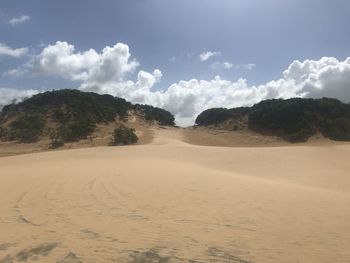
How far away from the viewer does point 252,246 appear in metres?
6.57

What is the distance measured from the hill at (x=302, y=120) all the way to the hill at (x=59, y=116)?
20.3 metres

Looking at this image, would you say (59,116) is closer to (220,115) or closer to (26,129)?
(26,129)

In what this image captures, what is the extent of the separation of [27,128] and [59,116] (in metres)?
6.77

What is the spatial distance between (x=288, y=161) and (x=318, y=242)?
19.3 metres

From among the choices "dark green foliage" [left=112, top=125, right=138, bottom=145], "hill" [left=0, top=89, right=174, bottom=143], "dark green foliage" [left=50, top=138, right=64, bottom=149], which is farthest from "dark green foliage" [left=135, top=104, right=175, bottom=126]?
"dark green foliage" [left=50, top=138, right=64, bottom=149]

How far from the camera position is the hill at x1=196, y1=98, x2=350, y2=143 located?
47.6m

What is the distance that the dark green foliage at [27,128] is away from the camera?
4353 centimetres

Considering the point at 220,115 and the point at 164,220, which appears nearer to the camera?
the point at 164,220

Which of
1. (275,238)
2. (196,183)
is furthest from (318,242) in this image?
(196,183)

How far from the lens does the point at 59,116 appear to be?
52625 millimetres

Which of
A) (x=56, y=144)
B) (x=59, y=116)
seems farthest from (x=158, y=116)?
(x=56, y=144)

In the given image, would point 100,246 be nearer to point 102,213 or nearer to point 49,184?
point 102,213

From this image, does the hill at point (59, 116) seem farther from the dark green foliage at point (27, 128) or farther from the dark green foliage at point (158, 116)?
the dark green foliage at point (158, 116)

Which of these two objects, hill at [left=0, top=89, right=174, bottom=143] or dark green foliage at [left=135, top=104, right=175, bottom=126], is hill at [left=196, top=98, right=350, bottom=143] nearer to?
dark green foliage at [left=135, top=104, right=175, bottom=126]
